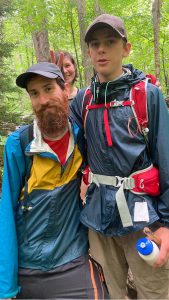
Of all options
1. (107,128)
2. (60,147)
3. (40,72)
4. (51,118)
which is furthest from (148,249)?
(40,72)

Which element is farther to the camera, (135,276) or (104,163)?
(135,276)

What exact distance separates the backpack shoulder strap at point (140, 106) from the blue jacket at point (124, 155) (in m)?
0.03

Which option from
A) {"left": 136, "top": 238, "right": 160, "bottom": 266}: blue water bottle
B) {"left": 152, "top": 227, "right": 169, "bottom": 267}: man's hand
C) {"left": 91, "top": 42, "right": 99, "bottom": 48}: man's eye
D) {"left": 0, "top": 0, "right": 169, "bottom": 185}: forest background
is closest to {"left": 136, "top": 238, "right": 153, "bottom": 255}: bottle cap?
{"left": 136, "top": 238, "right": 160, "bottom": 266}: blue water bottle

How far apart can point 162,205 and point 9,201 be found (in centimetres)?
125

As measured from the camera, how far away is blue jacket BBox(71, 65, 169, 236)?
226 cm

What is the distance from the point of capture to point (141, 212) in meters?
2.25

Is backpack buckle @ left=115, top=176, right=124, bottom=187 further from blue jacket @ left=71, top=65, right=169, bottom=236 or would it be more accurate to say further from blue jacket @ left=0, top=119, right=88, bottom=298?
blue jacket @ left=0, top=119, right=88, bottom=298

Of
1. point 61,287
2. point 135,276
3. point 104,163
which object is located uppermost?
point 104,163

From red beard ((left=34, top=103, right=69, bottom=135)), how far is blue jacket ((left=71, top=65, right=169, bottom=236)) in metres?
0.27

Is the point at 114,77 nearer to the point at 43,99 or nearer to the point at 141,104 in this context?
the point at 141,104

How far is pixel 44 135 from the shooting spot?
99.0 inches

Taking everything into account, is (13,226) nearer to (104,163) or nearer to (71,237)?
(71,237)

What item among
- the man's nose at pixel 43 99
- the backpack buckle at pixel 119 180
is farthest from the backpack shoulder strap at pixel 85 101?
the backpack buckle at pixel 119 180

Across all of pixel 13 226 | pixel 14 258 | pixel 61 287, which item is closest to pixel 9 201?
pixel 13 226
